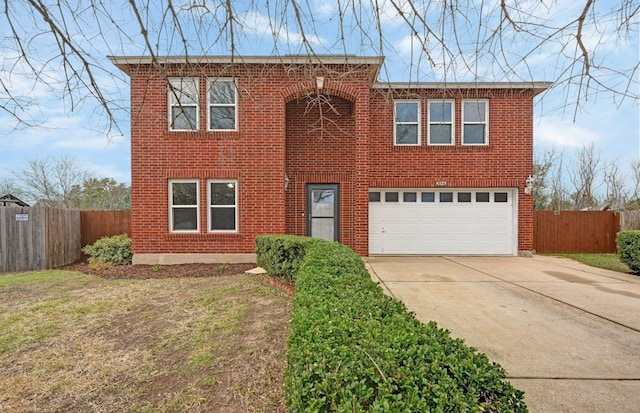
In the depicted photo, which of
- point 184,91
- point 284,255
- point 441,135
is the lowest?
point 284,255

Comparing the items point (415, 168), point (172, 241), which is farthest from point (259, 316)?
point (415, 168)

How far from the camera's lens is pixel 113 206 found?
22.7m

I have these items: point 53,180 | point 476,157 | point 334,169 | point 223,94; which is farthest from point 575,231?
point 53,180

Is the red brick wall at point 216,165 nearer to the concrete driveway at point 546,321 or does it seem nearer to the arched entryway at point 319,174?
the arched entryway at point 319,174

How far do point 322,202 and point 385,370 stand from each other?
30.1 feet

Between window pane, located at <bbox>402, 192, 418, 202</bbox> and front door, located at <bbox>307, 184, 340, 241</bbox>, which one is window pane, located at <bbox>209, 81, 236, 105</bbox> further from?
window pane, located at <bbox>402, 192, 418, 202</bbox>

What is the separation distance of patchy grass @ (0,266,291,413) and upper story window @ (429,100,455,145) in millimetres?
7415

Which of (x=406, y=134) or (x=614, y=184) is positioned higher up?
(x=406, y=134)

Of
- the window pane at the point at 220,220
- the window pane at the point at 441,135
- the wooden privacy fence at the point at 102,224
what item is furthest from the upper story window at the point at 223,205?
the window pane at the point at 441,135

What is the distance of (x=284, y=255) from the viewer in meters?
6.72

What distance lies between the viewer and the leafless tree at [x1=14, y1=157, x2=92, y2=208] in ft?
64.2

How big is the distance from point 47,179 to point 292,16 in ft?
77.6

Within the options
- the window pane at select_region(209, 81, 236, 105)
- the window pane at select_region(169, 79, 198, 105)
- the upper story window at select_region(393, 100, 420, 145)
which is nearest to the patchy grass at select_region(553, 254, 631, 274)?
the upper story window at select_region(393, 100, 420, 145)

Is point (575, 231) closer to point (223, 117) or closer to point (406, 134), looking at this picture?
point (406, 134)
